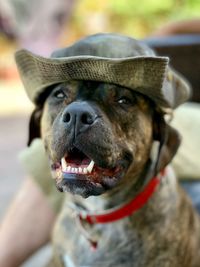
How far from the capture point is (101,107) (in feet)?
5.08

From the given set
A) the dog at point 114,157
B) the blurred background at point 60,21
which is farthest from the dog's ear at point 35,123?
the blurred background at point 60,21

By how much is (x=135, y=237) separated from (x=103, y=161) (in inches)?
14.2

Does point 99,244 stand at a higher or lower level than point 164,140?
lower

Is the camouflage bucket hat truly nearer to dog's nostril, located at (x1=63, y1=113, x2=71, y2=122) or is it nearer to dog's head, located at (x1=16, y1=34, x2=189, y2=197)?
dog's head, located at (x1=16, y1=34, x2=189, y2=197)

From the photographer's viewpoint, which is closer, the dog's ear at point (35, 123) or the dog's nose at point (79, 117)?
the dog's nose at point (79, 117)

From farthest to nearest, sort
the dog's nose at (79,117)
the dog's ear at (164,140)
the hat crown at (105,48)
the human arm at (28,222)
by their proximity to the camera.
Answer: the human arm at (28,222), the dog's ear at (164,140), the hat crown at (105,48), the dog's nose at (79,117)

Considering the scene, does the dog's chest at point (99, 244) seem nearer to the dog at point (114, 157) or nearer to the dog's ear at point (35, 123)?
the dog at point (114, 157)

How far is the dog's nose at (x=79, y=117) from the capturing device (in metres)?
1.46

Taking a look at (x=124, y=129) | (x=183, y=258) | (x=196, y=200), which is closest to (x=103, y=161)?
(x=124, y=129)

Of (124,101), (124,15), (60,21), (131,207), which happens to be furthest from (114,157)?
(60,21)

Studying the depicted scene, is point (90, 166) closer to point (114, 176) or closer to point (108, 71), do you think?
point (114, 176)

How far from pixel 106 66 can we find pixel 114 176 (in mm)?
282

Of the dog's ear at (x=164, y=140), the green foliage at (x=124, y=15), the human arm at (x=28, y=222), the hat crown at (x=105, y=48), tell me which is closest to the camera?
the hat crown at (x=105, y=48)

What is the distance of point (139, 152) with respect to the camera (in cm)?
166
